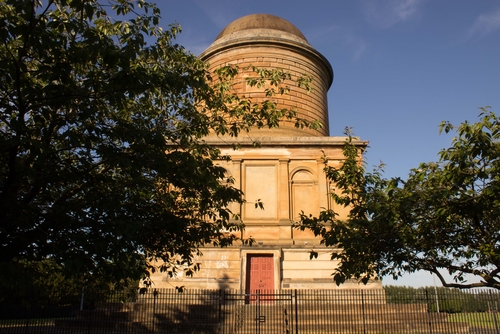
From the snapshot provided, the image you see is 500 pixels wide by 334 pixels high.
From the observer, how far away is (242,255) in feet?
63.7

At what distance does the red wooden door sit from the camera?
63.0ft

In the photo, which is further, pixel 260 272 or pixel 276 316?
pixel 260 272

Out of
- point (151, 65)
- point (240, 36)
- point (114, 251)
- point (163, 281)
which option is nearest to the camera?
point (114, 251)

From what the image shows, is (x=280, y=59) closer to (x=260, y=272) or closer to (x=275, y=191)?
(x=275, y=191)

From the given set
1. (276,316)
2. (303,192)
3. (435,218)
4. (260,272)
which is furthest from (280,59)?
(435,218)

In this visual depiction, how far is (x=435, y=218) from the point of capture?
9508 millimetres

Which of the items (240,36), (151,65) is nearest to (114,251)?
(151,65)

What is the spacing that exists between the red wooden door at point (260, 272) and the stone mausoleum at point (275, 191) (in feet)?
0.14

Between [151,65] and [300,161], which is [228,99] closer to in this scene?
[151,65]

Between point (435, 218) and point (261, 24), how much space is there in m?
21.3

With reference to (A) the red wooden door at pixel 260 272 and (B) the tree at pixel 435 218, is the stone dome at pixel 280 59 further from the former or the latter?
(B) the tree at pixel 435 218

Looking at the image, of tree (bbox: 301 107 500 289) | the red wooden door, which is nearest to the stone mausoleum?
the red wooden door

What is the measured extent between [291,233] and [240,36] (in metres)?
12.6

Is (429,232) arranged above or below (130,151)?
below
